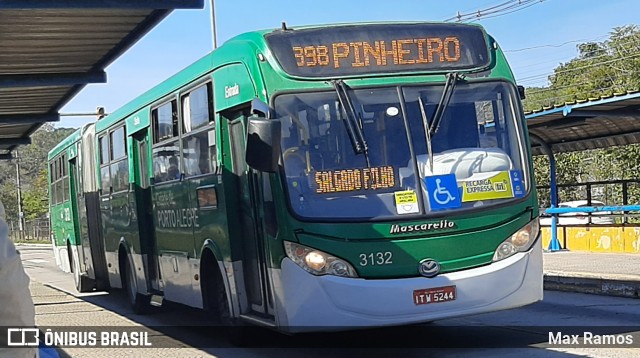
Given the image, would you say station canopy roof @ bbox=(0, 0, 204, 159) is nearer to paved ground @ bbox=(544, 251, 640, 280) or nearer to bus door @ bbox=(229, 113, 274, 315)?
bus door @ bbox=(229, 113, 274, 315)

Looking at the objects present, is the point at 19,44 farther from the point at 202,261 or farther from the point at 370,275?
the point at 370,275

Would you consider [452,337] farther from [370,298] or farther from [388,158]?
[388,158]

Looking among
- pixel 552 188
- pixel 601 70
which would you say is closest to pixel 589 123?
pixel 552 188

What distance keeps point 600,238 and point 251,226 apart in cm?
1452

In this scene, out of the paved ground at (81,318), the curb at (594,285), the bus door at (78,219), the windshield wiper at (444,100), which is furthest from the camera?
the bus door at (78,219)

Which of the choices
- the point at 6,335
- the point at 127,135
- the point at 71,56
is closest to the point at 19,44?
the point at 71,56

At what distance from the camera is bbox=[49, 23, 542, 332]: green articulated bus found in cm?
781

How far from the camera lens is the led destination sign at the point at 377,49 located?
8.32m

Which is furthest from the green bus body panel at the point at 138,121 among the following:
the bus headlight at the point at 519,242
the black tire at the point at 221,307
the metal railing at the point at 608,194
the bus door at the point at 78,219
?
the metal railing at the point at 608,194

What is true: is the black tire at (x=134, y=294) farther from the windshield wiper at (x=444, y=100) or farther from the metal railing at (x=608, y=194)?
the metal railing at (x=608, y=194)

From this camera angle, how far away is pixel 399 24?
28.7 feet

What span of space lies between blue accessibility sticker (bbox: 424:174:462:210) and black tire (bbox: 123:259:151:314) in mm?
6881

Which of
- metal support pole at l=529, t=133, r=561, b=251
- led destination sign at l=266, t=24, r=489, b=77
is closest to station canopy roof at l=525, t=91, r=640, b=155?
metal support pole at l=529, t=133, r=561, b=251

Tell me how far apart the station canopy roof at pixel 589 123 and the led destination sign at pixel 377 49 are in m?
7.30
